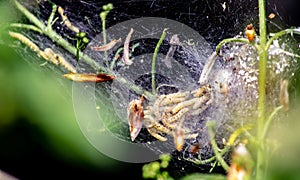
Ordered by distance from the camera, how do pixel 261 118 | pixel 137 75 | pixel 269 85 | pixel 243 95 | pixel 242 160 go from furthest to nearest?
pixel 137 75 < pixel 243 95 < pixel 269 85 < pixel 261 118 < pixel 242 160

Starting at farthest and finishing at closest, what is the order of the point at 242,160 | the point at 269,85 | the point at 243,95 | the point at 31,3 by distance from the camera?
1. the point at 31,3
2. the point at 243,95
3. the point at 269,85
4. the point at 242,160

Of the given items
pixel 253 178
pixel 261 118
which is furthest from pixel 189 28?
pixel 253 178

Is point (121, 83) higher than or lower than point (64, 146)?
higher

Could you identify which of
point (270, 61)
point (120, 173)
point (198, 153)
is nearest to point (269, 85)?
point (270, 61)

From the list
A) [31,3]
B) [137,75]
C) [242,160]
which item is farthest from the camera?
[31,3]

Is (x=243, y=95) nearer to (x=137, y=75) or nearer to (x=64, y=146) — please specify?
(x=137, y=75)

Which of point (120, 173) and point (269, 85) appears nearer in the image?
point (269, 85)

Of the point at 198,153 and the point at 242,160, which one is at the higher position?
the point at 242,160

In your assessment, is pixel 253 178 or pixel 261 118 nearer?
pixel 253 178

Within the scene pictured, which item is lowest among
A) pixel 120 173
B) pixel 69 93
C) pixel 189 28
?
pixel 120 173

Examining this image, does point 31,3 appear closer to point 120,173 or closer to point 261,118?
point 120,173
